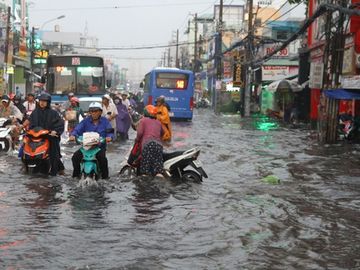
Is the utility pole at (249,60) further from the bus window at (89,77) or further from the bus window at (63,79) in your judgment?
the bus window at (63,79)

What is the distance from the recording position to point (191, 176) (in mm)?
11000

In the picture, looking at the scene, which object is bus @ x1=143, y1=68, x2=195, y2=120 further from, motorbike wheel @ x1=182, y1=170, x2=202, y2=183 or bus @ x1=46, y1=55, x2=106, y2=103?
motorbike wheel @ x1=182, y1=170, x2=202, y2=183

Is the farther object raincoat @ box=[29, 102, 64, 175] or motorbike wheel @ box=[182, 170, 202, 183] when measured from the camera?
motorbike wheel @ box=[182, 170, 202, 183]

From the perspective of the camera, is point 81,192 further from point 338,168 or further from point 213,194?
point 338,168

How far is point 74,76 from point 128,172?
13782mm

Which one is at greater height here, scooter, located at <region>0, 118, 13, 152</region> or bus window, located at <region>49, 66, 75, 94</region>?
bus window, located at <region>49, 66, 75, 94</region>

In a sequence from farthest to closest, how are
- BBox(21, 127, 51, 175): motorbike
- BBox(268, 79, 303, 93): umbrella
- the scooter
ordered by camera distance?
BBox(268, 79, 303, 93): umbrella < the scooter < BBox(21, 127, 51, 175): motorbike

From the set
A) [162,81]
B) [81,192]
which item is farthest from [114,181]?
[162,81]

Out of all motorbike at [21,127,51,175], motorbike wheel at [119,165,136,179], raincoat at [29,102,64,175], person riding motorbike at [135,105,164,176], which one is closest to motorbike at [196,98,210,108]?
motorbike wheel at [119,165,136,179]

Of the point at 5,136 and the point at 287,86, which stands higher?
the point at 287,86

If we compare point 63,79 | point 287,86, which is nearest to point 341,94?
point 63,79

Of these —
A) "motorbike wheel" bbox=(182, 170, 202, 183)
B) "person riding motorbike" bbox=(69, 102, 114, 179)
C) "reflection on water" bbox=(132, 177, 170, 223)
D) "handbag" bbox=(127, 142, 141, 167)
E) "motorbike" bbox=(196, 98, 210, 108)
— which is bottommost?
"motorbike" bbox=(196, 98, 210, 108)

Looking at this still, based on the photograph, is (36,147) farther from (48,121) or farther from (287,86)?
(287,86)

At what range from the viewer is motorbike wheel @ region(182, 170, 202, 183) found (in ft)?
36.0
